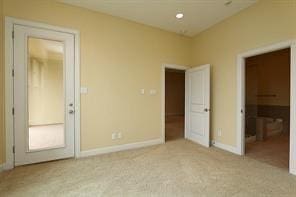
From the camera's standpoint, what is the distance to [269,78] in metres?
6.13

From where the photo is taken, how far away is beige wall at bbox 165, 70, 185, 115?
1076 centimetres

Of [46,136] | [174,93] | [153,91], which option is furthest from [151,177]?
[174,93]

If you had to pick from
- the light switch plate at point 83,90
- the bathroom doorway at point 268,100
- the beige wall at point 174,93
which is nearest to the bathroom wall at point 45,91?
the light switch plate at point 83,90

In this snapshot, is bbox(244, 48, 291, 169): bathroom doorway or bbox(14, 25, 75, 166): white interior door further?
bbox(244, 48, 291, 169): bathroom doorway

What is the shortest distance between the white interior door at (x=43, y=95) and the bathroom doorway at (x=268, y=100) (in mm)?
4135

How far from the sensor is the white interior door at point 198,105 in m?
4.20

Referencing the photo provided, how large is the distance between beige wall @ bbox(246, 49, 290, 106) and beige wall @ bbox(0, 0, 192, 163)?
116 inches

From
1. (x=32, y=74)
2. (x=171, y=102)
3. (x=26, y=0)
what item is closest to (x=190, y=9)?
(x=26, y=0)

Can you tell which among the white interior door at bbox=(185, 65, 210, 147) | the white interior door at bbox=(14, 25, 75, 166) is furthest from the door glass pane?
the white interior door at bbox=(185, 65, 210, 147)

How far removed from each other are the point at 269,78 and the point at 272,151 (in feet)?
11.1

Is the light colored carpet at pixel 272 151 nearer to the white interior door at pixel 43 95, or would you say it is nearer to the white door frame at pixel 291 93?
the white door frame at pixel 291 93

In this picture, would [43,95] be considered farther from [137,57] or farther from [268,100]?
[268,100]

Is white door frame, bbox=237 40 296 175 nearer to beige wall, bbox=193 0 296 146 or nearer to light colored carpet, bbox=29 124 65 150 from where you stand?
beige wall, bbox=193 0 296 146

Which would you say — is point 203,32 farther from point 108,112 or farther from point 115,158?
point 115,158
